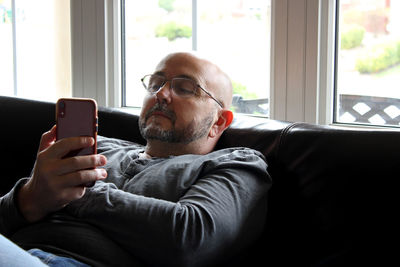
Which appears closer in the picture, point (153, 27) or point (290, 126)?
point (290, 126)

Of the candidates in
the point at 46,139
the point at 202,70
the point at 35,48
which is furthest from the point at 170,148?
the point at 35,48

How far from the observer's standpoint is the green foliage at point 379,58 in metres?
1.86

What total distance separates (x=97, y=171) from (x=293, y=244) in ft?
1.89

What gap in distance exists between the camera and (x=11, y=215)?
52.6 inches

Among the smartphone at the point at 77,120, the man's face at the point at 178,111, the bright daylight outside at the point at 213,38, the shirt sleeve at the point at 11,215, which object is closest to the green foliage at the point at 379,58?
the bright daylight outside at the point at 213,38

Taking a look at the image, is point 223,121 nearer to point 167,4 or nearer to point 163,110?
point 163,110

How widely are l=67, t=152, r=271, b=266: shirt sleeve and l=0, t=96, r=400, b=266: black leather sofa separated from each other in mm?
88

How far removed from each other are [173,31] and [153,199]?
1371 mm

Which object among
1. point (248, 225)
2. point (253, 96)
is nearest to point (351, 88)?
point (253, 96)

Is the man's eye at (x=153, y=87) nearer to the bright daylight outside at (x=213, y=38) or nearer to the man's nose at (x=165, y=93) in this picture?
the man's nose at (x=165, y=93)

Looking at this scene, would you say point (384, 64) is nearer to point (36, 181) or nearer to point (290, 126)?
point (290, 126)

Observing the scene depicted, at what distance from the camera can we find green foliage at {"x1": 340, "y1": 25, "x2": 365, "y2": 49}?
1.92 meters

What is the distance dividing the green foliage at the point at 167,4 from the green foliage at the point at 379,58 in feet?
3.13

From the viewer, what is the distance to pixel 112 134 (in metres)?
1.95
